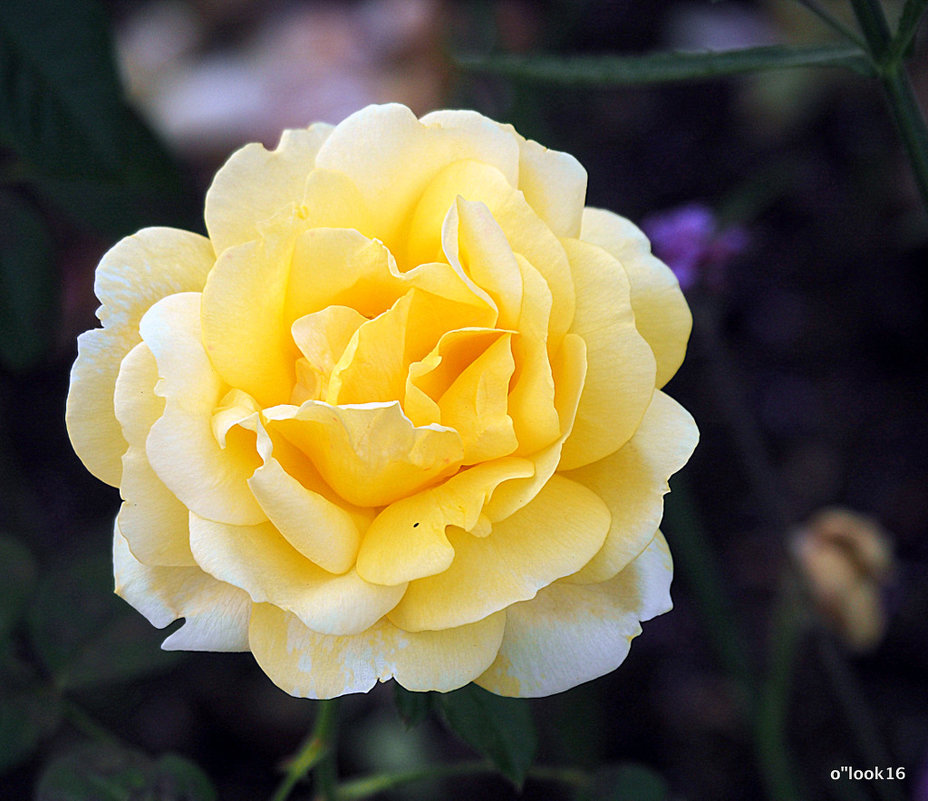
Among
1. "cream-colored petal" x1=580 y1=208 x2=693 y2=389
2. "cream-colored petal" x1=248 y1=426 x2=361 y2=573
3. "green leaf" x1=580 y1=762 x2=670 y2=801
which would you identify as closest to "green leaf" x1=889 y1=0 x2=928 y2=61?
"cream-colored petal" x1=580 y1=208 x2=693 y2=389

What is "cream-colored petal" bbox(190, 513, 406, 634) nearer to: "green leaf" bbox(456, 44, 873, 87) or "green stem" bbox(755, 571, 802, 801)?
"green leaf" bbox(456, 44, 873, 87)

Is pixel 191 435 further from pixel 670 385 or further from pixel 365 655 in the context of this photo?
pixel 670 385

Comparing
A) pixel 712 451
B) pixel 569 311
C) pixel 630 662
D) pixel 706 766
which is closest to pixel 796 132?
pixel 712 451

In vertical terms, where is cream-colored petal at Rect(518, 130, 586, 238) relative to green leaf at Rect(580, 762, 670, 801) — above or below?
above

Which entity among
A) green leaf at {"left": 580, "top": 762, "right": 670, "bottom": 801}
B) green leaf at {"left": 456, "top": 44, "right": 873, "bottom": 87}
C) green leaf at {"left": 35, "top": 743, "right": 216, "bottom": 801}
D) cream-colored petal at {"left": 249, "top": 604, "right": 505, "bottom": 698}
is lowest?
green leaf at {"left": 580, "top": 762, "right": 670, "bottom": 801}

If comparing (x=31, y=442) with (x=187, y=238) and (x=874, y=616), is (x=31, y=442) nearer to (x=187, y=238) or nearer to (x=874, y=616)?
(x=187, y=238)

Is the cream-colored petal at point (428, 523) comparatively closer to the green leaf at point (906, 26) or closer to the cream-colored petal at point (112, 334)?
the cream-colored petal at point (112, 334)

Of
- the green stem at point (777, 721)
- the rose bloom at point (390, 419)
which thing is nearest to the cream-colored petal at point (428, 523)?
the rose bloom at point (390, 419)
